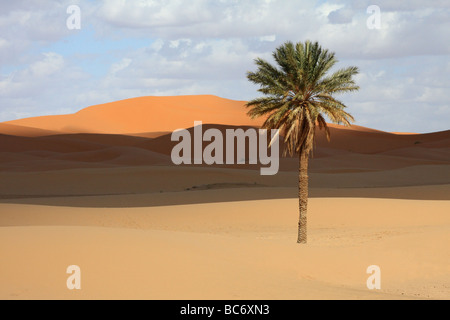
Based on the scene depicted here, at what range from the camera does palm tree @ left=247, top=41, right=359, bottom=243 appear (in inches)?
862

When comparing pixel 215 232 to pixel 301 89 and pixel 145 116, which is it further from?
pixel 145 116

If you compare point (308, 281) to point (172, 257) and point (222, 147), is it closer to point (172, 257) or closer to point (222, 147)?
point (172, 257)

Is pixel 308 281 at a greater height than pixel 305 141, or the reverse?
pixel 305 141

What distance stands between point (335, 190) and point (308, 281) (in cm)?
2792

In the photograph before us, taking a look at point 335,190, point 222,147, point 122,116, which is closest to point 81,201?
point 335,190

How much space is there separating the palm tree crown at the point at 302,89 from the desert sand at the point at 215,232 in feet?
13.3

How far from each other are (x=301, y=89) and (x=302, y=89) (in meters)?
0.04

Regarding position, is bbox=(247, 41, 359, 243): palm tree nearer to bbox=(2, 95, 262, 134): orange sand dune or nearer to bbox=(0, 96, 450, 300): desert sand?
bbox=(0, 96, 450, 300): desert sand

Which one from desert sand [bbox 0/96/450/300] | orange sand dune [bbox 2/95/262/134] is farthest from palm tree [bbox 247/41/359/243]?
orange sand dune [bbox 2/95/262/134]

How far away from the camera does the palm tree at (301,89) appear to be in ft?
71.9

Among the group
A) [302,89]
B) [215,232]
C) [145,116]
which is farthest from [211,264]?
[145,116]

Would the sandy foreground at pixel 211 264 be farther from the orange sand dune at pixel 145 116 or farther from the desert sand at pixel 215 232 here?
the orange sand dune at pixel 145 116
